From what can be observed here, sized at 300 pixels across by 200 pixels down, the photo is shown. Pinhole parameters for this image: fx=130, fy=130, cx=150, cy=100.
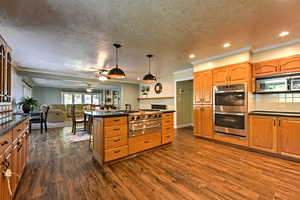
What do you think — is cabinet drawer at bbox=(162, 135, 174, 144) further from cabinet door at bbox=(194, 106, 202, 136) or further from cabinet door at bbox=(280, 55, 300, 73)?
cabinet door at bbox=(280, 55, 300, 73)

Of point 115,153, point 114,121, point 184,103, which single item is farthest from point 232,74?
point 115,153

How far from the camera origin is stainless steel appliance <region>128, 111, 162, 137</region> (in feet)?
9.16

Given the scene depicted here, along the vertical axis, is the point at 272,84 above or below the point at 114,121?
above

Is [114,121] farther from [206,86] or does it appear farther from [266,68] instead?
[266,68]

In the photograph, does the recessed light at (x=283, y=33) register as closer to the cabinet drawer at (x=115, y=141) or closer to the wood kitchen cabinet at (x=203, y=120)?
the wood kitchen cabinet at (x=203, y=120)

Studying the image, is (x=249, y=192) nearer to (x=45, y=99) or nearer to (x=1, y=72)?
(x=1, y=72)

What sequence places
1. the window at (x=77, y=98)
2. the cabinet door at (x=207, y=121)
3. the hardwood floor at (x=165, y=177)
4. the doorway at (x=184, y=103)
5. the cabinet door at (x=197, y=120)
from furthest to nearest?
the window at (x=77, y=98), the doorway at (x=184, y=103), the cabinet door at (x=197, y=120), the cabinet door at (x=207, y=121), the hardwood floor at (x=165, y=177)

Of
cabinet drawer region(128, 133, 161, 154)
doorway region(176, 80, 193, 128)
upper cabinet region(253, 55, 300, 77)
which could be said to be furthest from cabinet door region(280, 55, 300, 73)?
doorway region(176, 80, 193, 128)

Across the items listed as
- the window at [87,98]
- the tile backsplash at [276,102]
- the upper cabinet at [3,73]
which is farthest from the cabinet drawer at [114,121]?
the window at [87,98]

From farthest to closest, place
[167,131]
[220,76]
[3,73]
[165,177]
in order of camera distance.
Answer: [220,76], [167,131], [165,177], [3,73]

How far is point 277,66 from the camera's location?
297 cm

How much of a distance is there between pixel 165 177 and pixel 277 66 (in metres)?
3.46

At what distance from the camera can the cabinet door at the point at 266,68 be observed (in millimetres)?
3002

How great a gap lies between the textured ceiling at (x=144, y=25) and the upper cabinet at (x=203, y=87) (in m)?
0.79
